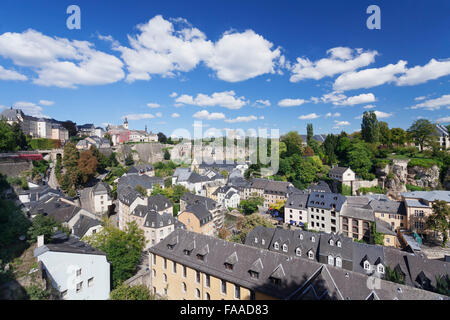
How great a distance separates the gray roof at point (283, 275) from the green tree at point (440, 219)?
57.2ft

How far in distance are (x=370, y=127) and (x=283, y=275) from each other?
153 ft

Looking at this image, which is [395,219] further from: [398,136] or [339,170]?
[398,136]

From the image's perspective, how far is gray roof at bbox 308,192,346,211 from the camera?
30.0m

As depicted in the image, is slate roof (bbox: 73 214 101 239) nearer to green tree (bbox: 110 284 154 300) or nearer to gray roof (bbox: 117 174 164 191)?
gray roof (bbox: 117 174 164 191)

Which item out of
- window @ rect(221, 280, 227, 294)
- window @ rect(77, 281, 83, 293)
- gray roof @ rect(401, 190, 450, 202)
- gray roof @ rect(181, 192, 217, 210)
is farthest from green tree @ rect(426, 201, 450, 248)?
window @ rect(77, 281, 83, 293)

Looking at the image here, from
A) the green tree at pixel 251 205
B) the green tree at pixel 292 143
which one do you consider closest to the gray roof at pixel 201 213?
the green tree at pixel 251 205

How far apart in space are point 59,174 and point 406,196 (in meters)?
52.8

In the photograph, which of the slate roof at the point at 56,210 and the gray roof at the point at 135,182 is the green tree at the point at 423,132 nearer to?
the gray roof at the point at 135,182

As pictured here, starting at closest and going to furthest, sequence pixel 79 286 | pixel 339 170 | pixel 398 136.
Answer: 1. pixel 79 286
2. pixel 339 170
3. pixel 398 136

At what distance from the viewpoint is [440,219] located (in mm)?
23734

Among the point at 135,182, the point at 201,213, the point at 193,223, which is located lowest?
the point at 193,223

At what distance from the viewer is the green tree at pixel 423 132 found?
40.1m

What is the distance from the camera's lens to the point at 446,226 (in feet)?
76.1

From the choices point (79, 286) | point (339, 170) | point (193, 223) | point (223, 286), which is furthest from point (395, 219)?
point (79, 286)
